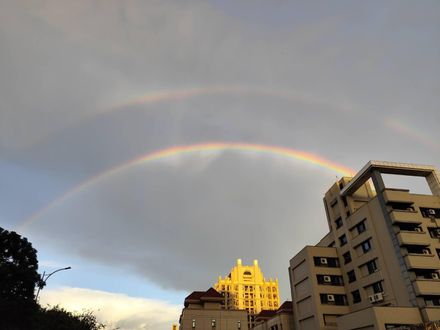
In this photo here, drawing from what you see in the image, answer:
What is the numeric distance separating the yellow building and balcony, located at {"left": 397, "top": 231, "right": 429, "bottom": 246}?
117m

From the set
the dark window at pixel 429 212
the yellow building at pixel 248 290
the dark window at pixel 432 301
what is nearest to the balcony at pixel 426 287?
the dark window at pixel 432 301

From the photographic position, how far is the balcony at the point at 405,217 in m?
46.2

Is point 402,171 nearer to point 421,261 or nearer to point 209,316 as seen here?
point 421,261

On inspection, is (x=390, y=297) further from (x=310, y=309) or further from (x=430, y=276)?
(x=310, y=309)

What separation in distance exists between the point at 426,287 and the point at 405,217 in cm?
917

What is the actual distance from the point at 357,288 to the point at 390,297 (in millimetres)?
8167

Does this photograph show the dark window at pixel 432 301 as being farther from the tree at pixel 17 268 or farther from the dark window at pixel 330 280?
the tree at pixel 17 268

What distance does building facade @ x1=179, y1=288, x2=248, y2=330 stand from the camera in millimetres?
74088

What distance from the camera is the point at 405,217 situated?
4662 centimetres

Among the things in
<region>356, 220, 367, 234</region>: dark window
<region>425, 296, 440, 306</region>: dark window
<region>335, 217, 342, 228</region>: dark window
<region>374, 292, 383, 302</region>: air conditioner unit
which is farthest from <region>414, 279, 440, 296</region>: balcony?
<region>335, 217, 342, 228</region>: dark window

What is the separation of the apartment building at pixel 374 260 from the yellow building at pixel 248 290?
312 ft

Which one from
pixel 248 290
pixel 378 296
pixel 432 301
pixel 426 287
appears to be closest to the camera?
pixel 426 287

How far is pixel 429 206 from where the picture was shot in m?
49.0

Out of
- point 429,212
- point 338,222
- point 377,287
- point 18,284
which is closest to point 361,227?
point 338,222
